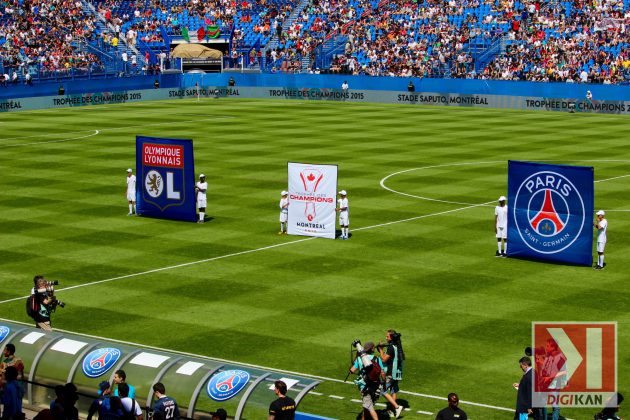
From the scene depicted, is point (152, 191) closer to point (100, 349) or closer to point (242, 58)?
point (100, 349)

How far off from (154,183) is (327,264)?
10171mm

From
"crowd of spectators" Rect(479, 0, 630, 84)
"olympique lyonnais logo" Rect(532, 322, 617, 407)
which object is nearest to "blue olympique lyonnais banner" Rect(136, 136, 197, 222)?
"olympique lyonnais logo" Rect(532, 322, 617, 407)

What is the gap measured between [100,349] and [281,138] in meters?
41.6

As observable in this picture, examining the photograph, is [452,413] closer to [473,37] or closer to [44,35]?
[473,37]

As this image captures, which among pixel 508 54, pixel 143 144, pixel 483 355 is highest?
pixel 508 54

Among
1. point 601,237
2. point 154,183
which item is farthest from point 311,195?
point 601,237

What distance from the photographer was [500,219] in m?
31.5

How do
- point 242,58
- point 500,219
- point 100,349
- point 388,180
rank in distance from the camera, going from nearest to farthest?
point 100,349 → point 500,219 → point 388,180 → point 242,58

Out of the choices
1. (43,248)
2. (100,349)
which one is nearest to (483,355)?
(100,349)

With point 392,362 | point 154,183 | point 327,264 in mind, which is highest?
point 154,183

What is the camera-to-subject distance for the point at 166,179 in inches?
1494

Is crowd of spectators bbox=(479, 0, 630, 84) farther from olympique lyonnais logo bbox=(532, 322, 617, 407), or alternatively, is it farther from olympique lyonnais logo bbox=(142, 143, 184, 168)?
olympique lyonnais logo bbox=(532, 322, 617, 407)

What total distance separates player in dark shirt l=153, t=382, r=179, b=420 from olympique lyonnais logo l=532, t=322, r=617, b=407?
19.4 ft

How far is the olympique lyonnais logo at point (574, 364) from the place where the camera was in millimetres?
17484
